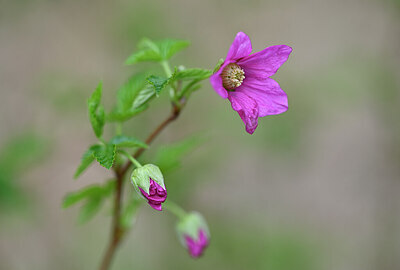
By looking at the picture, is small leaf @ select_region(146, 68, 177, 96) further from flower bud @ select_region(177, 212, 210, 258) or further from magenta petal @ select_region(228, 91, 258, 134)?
flower bud @ select_region(177, 212, 210, 258)

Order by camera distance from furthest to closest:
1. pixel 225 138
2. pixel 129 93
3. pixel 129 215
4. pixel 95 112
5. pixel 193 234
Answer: pixel 225 138
pixel 193 234
pixel 129 215
pixel 129 93
pixel 95 112

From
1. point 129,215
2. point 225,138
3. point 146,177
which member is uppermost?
point 146,177

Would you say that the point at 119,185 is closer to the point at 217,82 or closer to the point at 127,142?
the point at 127,142

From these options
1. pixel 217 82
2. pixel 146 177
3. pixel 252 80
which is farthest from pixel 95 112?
pixel 252 80

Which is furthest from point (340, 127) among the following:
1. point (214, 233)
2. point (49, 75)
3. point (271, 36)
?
point (49, 75)

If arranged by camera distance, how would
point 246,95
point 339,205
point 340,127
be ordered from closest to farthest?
point 246,95, point 339,205, point 340,127

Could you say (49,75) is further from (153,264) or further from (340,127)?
(340,127)

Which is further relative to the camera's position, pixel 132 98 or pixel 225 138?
pixel 225 138
